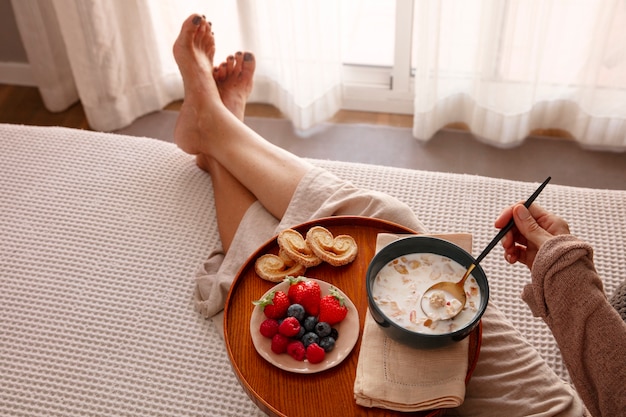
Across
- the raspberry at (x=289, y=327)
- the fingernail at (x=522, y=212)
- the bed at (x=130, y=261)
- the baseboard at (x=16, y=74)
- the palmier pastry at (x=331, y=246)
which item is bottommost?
the baseboard at (x=16, y=74)

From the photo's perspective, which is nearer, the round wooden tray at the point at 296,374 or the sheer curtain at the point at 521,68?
the round wooden tray at the point at 296,374

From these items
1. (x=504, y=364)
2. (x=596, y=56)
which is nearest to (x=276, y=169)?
(x=504, y=364)

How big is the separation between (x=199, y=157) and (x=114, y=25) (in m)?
0.75

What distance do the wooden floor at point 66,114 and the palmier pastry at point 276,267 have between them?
1258 millimetres

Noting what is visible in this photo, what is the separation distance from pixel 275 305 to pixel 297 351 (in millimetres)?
88

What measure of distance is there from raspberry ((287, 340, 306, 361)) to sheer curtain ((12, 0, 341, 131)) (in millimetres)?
1237

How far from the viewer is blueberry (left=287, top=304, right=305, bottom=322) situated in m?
1.11

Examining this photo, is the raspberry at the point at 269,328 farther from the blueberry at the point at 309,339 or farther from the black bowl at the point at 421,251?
the black bowl at the point at 421,251

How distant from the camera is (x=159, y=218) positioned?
60.4 inches

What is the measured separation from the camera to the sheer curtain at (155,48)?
2.08 metres

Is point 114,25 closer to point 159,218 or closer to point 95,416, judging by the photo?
point 159,218

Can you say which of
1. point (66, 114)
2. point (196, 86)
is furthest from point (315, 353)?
point (66, 114)

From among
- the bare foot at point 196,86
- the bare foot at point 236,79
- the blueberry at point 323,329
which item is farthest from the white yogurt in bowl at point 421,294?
the bare foot at point 236,79

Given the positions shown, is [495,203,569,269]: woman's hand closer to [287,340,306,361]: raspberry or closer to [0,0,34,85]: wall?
[287,340,306,361]: raspberry
